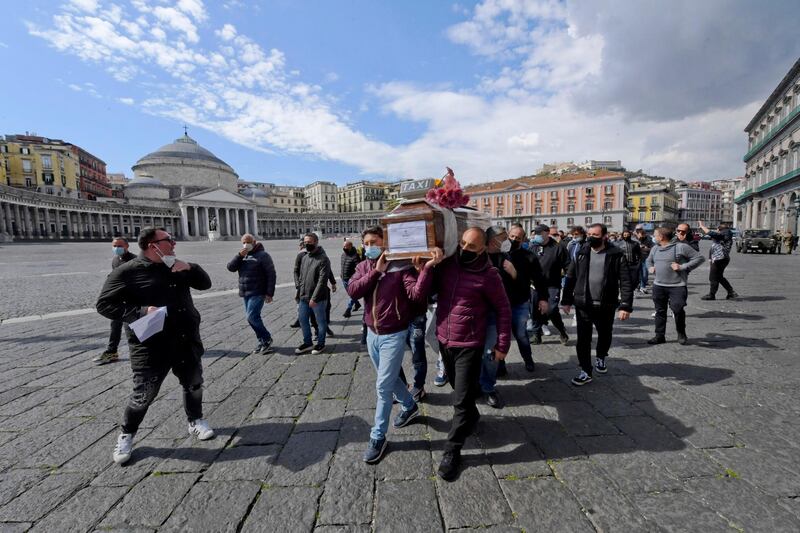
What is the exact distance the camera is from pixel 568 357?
15.9 feet

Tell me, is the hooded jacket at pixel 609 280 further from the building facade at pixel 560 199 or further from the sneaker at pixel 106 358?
the building facade at pixel 560 199

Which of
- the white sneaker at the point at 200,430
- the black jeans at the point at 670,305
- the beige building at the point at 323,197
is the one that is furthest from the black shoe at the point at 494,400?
the beige building at the point at 323,197

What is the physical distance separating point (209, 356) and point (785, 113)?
53351mm

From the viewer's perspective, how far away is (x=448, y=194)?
254 cm

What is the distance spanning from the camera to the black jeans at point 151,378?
8.96 feet

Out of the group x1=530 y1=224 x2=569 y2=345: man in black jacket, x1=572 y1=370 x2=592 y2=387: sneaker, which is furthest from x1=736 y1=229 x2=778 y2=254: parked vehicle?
x1=572 y1=370 x2=592 y2=387: sneaker

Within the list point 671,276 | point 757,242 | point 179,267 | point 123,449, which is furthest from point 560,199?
point 123,449

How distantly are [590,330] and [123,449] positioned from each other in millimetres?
4597

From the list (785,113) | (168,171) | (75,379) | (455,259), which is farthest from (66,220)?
(785,113)

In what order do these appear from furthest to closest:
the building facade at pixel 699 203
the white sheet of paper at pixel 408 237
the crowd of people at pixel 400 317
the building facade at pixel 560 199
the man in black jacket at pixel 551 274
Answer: the building facade at pixel 699 203, the building facade at pixel 560 199, the man in black jacket at pixel 551 274, the crowd of people at pixel 400 317, the white sheet of paper at pixel 408 237

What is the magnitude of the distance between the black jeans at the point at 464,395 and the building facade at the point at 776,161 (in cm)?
3671

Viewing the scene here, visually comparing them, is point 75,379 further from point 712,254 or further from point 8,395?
point 712,254

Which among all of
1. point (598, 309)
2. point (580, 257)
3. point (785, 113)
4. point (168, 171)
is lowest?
point (598, 309)

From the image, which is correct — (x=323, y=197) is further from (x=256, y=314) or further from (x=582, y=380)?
(x=582, y=380)
